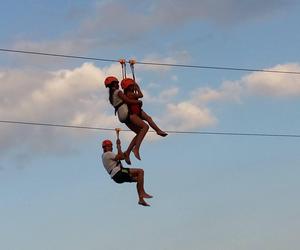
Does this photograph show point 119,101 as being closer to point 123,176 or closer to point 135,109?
point 135,109

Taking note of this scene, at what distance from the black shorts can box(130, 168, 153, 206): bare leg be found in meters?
0.10

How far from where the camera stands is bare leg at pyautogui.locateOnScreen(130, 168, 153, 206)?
46.3ft

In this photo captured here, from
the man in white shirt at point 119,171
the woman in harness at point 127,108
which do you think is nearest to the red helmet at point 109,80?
the woman in harness at point 127,108

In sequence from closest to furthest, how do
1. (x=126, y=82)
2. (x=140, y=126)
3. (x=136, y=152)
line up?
(x=136, y=152), (x=126, y=82), (x=140, y=126)

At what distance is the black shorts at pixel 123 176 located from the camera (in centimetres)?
1432

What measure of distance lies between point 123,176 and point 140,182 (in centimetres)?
43

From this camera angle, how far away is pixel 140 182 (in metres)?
14.3

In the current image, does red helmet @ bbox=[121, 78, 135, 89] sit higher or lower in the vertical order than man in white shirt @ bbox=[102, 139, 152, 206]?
higher

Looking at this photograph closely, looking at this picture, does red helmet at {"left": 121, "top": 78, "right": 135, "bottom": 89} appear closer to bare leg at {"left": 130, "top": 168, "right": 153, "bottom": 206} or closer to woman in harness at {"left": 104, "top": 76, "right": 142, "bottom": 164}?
woman in harness at {"left": 104, "top": 76, "right": 142, "bottom": 164}

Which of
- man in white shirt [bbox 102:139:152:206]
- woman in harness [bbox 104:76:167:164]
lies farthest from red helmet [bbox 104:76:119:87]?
man in white shirt [bbox 102:139:152:206]

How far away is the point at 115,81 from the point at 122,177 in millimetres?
2304

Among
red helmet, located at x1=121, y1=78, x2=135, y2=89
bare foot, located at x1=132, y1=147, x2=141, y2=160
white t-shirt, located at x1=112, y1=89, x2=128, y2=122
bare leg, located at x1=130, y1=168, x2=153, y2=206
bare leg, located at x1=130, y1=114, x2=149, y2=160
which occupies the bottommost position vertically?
bare leg, located at x1=130, y1=168, x2=153, y2=206

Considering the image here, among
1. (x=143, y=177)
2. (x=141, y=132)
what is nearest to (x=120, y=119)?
(x=141, y=132)

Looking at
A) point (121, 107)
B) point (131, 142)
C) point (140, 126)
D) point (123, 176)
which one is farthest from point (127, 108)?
point (123, 176)
